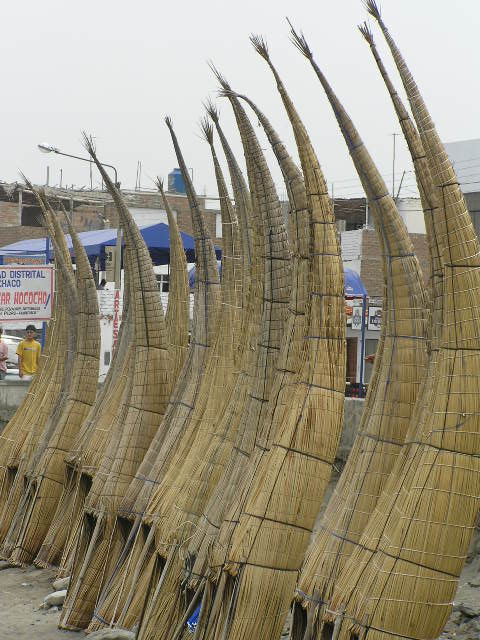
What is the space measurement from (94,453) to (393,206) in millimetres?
3919

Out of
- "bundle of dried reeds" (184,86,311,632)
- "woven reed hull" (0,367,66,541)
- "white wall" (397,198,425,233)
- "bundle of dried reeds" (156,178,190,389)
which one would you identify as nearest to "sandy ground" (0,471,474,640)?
"woven reed hull" (0,367,66,541)

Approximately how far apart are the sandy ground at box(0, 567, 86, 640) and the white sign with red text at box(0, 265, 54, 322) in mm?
4512

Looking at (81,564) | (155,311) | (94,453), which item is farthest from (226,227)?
(81,564)

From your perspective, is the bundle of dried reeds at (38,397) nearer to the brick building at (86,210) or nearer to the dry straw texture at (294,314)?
the dry straw texture at (294,314)

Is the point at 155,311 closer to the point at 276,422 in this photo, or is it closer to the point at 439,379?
the point at 276,422

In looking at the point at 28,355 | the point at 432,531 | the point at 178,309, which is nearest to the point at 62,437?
the point at 178,309

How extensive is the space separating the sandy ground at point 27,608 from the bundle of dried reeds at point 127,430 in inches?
7.2

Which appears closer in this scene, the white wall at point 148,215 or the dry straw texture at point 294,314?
the dry straw texture at point 294,314

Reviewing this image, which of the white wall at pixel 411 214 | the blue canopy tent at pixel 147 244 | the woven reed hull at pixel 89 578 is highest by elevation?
the white wall at pixel 411 214

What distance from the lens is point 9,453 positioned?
418 inches

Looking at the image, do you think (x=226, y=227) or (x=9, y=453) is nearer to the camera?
(x=226, y=227)

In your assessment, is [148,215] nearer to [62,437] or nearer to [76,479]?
[62,437]

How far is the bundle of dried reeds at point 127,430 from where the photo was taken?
25.5 ft

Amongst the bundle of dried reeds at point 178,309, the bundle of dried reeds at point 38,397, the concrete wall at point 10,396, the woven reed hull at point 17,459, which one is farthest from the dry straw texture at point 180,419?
the concrete wall at point 10,396
